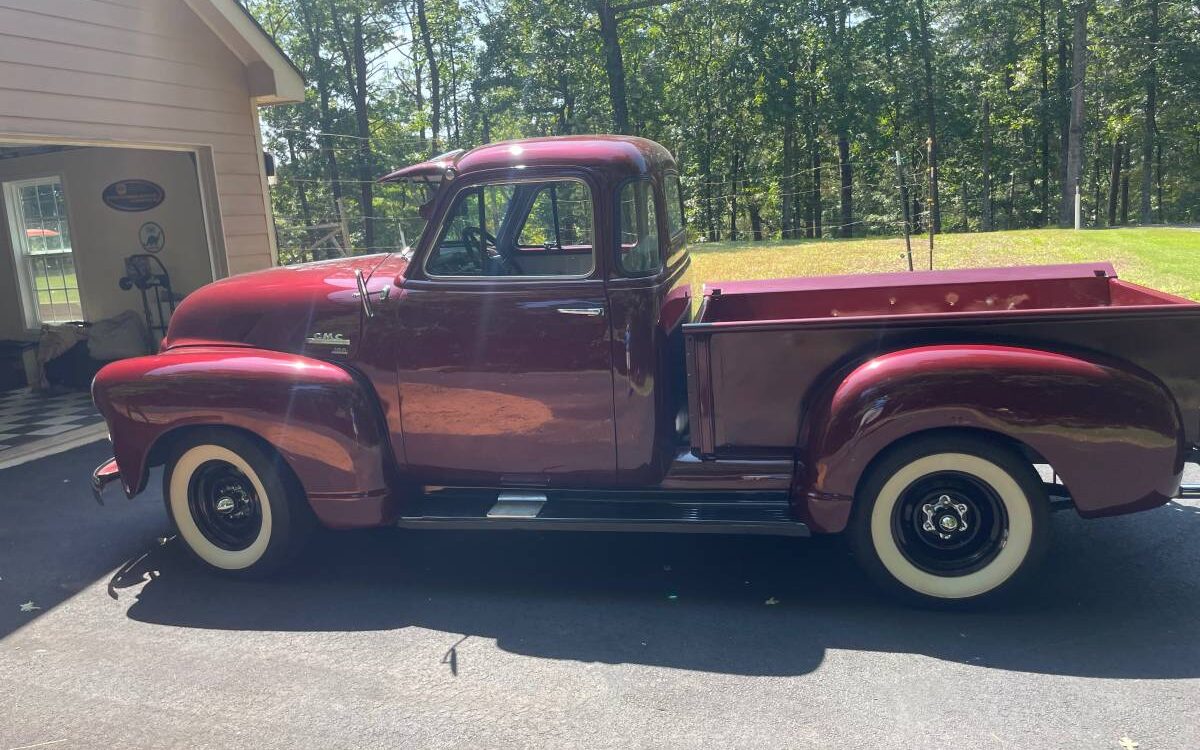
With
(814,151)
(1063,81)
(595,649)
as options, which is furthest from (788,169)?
(595,649)

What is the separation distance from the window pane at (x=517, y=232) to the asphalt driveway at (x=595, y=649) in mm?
1504

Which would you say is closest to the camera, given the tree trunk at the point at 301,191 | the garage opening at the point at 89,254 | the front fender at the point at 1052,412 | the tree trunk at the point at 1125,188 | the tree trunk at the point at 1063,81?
the front fender at the point at 1052,412

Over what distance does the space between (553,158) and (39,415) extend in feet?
24.5

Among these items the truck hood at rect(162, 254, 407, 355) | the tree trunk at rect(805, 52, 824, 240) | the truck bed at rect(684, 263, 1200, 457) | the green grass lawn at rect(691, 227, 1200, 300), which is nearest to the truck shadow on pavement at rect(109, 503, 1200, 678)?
the truck bed at rect(684, 263, 1200, 457)

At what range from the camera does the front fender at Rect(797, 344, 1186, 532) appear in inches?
130

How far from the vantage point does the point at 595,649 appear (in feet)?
11.3

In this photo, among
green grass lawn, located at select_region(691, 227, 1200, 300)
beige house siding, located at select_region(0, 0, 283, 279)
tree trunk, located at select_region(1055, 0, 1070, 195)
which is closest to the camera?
beige house siding, located at select_region(0, 0, 283, 279)

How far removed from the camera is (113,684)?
11.1 feet

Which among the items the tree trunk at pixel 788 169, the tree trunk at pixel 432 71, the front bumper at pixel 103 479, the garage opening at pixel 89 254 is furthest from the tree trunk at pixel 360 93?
the front bumper at pixel 103 479

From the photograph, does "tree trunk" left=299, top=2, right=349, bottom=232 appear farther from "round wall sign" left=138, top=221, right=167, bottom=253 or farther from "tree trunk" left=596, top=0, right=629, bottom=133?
"round wall sign" left=138, top=221, right=167, bottom=253

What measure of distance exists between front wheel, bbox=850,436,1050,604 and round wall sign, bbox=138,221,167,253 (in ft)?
34.2

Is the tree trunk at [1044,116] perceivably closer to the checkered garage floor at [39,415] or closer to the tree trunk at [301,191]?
the tree trunk at [301,191]

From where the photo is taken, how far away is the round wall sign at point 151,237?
1112 cm

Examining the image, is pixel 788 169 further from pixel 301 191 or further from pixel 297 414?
pixel 297 414
